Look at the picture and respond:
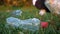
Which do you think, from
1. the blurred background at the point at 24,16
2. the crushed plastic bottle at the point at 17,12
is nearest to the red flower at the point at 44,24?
the blurred background at the point at 24,16

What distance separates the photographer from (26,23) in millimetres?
1613

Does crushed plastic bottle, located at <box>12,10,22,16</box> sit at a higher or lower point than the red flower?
higher

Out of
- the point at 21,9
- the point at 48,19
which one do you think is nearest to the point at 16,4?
the point at 21,9

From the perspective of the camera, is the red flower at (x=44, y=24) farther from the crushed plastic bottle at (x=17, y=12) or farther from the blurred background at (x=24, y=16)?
the crushed plastic bottle at (x=17, y=12)

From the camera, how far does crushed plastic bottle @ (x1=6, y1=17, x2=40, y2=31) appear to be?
5.20 ft

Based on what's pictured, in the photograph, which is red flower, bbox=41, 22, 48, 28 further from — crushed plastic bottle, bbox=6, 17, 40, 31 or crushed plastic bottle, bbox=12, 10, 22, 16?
crushed plastic bottle, bbox=12, 10, 22, 16

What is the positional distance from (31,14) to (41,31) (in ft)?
0.43

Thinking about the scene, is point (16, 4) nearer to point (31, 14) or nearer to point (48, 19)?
point (31, 14)

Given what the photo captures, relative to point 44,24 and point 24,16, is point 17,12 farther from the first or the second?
point 44,24

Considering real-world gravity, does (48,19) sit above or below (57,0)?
below

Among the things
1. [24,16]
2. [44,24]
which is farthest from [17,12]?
[44,24]

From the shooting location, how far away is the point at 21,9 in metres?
1.66

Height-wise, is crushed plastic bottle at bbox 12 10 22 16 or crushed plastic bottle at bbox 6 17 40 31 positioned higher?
crushed plastic bottle at bbox 12 10 22 16

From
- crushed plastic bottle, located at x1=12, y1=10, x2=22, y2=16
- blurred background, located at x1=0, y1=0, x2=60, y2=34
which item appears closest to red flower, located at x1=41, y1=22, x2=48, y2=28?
blurred background, located at x1=0, y1=0, x2=60, y2=34
